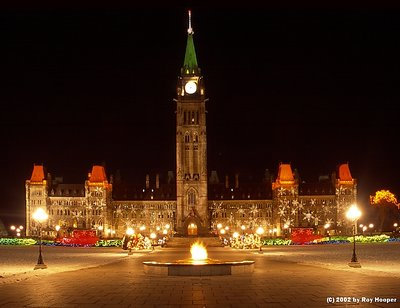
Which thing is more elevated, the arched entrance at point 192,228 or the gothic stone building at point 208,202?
the gothic stone building at point 208,202

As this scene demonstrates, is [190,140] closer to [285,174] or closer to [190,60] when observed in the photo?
[190,60]

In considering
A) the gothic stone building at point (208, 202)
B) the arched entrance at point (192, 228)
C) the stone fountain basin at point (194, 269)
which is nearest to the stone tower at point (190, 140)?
the gothic stone building at point (208, 202)

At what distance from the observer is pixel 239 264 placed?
3020 centimetres

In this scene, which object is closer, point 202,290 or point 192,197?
point 202,290

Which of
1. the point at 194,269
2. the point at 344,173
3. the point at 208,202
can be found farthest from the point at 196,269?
the point at 344,173

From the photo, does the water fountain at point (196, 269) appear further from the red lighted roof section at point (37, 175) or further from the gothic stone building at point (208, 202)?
the red lighted roof section at point (37, 175)

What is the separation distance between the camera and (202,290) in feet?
77.4

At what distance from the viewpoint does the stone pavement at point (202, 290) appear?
20031 mm

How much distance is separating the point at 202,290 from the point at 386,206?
122892 millimetres

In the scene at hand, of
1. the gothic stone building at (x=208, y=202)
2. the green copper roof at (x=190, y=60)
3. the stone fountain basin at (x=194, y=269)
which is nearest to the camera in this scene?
the stone fountain basin at (x=194, y=269)

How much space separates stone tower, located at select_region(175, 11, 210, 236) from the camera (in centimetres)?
14200

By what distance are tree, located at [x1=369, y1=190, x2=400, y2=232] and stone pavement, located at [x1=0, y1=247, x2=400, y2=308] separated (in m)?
114

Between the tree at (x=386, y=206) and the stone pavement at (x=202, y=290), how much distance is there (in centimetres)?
11419

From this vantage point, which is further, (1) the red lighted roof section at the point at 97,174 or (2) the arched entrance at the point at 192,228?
(1) the red lighted roof section at the point at 97,174
